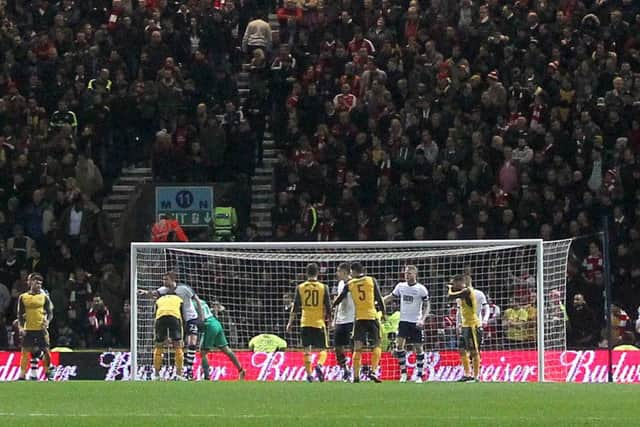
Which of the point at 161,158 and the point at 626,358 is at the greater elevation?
the point at 161,158

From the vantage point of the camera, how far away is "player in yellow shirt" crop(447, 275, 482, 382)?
2611cm

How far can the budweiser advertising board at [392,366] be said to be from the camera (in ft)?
89.7

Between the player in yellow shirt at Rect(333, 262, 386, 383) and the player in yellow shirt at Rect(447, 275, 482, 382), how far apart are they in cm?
128

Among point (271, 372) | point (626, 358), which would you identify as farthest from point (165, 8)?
point (626, 358)

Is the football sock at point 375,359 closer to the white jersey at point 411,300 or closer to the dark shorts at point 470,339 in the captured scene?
the white jersey at point 411,300

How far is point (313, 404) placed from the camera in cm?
1905

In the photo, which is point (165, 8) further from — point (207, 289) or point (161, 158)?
point (207, 289)

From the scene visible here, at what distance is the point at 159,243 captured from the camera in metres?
28.5

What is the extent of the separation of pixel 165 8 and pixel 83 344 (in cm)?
864

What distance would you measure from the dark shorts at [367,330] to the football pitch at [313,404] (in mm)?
2383

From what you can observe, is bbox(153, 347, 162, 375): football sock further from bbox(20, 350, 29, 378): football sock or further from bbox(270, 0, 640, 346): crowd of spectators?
bbox(270, 0, 640, 346): crowd of spectators

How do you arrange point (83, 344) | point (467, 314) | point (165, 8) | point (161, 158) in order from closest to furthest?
point (467, 314) → point (83, 344) → point (161, 158) → point (165, 8)

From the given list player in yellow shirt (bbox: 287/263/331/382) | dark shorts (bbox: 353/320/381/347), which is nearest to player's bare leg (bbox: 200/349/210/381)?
player in yellow shirt (bbox: 287/263/331/382)

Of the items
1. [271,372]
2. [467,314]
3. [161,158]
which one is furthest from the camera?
[161,158]
